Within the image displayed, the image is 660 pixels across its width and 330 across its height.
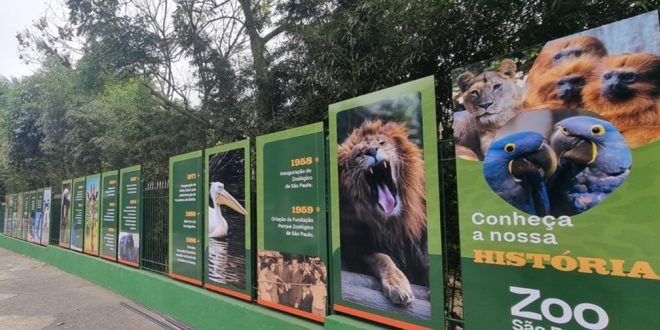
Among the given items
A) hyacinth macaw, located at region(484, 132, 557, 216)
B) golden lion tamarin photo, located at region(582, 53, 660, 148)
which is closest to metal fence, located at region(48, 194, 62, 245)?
hyacinth macaw, located at region(484, 132, 557, 216)

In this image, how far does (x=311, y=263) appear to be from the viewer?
167 inches

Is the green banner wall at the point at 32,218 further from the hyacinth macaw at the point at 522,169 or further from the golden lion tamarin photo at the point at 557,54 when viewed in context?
the golden lion tamarin photo at the point at 557,54

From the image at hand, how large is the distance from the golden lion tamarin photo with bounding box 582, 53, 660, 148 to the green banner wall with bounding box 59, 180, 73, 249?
495 inches

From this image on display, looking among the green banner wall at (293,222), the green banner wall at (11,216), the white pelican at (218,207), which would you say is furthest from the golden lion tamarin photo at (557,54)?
the green banner wall at (11,216)

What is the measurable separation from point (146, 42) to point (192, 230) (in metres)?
4.92

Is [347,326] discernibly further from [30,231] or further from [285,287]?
[30,231]

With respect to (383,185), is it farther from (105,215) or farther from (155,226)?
(105,215)

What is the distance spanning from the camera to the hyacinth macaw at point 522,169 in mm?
2539

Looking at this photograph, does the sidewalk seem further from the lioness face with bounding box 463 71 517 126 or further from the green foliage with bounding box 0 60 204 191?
the lioness face with bounding box 463 71 517 126

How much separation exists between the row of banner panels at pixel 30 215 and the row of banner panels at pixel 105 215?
2.33m

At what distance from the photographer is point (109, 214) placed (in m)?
9.10

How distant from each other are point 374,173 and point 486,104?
1167 millimetres

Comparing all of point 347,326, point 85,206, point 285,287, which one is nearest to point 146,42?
point 85,206

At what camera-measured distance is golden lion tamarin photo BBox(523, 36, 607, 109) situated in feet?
7.72
